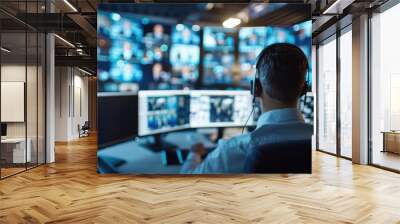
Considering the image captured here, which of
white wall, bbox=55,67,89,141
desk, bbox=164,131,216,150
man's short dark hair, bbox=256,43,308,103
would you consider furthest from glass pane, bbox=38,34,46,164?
white wall, bbox=55,67,89,141

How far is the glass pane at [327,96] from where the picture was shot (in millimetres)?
9070

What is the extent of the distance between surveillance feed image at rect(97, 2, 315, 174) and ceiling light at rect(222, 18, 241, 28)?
2 centimetres

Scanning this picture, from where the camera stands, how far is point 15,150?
6375 mm

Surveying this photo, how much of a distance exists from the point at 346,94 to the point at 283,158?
3699 millimetres

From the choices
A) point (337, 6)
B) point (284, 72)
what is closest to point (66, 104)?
point (284, 72)

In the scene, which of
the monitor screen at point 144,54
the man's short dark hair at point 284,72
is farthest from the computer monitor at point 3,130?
the man's short dark hair at point 284,72

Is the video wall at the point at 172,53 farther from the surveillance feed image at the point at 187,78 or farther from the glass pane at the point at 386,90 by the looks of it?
the glass pane at the point at 386,90

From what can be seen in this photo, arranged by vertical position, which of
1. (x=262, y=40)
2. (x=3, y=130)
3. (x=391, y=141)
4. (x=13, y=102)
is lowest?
(x=391, y=141)

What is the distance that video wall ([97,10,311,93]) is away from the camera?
553 cm

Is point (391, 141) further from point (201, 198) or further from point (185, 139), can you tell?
point (201, 198)

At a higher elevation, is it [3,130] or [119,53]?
[119,53]

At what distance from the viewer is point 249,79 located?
554 cm

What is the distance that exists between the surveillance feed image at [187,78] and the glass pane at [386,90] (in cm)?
209

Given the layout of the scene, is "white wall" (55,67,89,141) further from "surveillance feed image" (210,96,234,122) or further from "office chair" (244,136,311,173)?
"office chair" (244,136,311,173)
